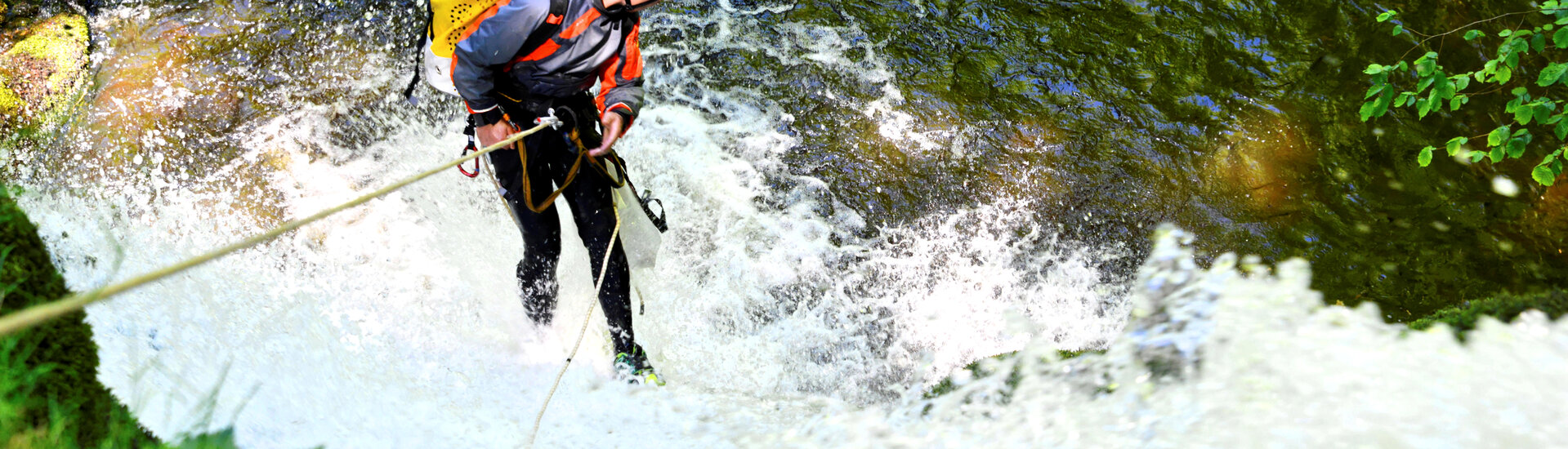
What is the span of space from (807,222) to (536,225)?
4.97 ft

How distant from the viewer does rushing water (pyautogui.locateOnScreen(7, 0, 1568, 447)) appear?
10.3 ft

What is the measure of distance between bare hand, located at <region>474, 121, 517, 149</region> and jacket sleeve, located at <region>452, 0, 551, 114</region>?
7.6 inches

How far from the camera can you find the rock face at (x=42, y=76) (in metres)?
4.20

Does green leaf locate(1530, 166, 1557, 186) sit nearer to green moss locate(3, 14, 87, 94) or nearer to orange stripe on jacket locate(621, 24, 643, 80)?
orange stripe on jacket locate(621, 24, 643, 80)

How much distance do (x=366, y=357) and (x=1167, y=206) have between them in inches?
161

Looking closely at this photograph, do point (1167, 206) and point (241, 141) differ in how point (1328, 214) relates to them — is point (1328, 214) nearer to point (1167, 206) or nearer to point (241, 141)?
point (1167, 206)

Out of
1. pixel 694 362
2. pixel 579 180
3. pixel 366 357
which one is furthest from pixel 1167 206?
pixel 366 357

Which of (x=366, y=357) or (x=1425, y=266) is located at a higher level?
(x=1425, y=266)

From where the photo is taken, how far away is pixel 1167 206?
4.16 meters

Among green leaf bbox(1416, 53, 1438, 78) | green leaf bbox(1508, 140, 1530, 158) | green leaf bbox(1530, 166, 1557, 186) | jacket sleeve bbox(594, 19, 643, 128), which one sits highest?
green leaf bbox(1416, 53, 1438, 78)

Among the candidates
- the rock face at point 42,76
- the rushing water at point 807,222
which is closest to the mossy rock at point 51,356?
the rushing water at point 807,222

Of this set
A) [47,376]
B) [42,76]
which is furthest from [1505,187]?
[42,76]

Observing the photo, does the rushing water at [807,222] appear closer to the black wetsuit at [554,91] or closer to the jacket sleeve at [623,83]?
the black wetsuit at [554,91]

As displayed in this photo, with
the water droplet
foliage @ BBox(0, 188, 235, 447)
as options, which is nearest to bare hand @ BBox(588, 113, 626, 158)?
foliage @ BBox(0, 188, 235, 447)
